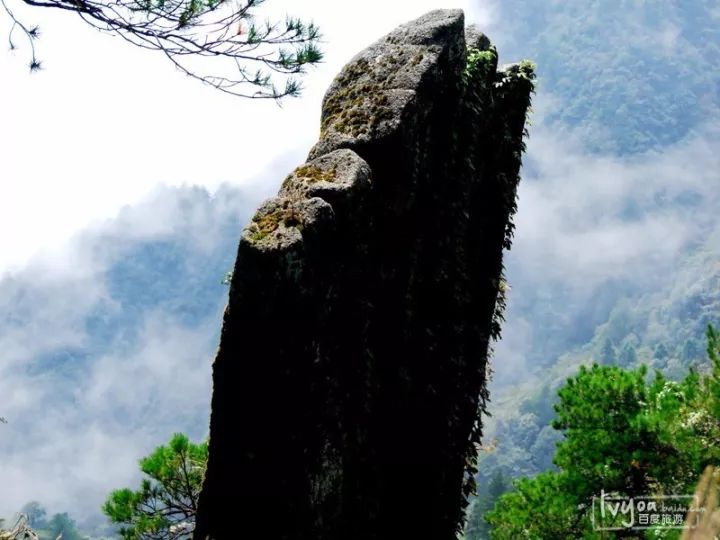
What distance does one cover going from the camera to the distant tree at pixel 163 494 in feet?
34.9

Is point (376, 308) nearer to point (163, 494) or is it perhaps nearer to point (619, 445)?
point (163, 494)

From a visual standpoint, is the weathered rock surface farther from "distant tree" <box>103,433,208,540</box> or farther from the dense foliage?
the dense foliage

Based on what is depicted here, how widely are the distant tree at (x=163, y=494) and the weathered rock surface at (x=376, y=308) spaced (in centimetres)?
505

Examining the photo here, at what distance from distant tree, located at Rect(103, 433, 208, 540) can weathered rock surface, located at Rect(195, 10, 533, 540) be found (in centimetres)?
505

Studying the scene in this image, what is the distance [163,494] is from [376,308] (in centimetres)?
720

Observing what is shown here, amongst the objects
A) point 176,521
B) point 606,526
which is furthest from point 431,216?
point 606,526

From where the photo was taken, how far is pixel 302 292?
460 cm

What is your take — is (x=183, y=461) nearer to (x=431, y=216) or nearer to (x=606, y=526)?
(x=431, y=216)

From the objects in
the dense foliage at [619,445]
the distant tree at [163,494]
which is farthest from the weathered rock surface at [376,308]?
the dense foliage at [619,445]

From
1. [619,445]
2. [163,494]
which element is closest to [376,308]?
[163,494]

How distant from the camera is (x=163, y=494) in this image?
37.1ft

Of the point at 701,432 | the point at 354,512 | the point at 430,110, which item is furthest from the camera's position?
the point at 701,432

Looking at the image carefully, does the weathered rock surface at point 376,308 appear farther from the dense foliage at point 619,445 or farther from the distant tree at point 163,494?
the dense foliage at point 619,445

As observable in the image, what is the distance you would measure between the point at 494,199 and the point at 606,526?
10538mm
